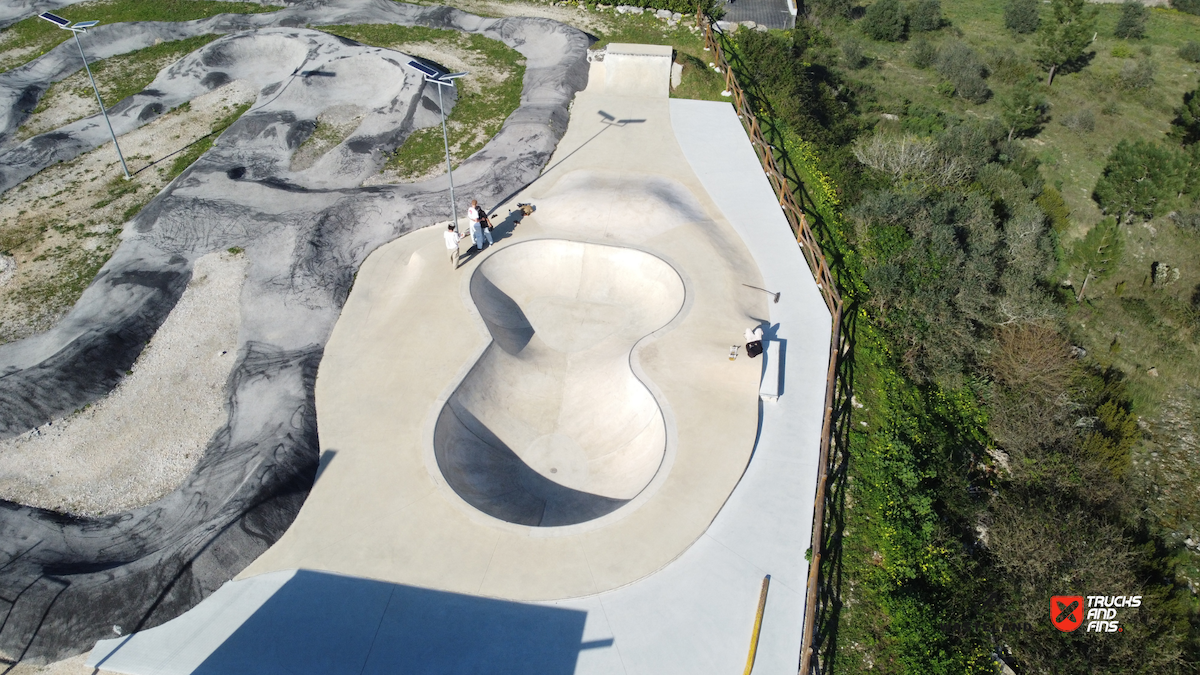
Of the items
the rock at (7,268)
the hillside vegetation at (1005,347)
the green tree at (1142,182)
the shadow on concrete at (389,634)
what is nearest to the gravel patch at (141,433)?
the shadow on concrete at (389,634)

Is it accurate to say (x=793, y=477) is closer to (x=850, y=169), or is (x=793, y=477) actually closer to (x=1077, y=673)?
(x=1077, y=673)

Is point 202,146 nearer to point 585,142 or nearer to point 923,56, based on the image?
point 585,142

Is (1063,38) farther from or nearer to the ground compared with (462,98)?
farther from the ground

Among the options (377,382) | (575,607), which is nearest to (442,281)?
(377,382)

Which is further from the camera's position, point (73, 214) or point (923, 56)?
point (923, 56)

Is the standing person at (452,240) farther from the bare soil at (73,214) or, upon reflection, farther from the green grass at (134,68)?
the green grass at (134,68)

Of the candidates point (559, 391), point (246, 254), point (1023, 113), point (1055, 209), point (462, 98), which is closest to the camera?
point (559, 391)

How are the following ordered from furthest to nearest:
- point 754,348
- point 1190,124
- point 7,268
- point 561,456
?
point 1190,124, point 7,268, point 561,456, point 754,348

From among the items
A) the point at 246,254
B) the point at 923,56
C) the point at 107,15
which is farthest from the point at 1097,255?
the point at 107,15
